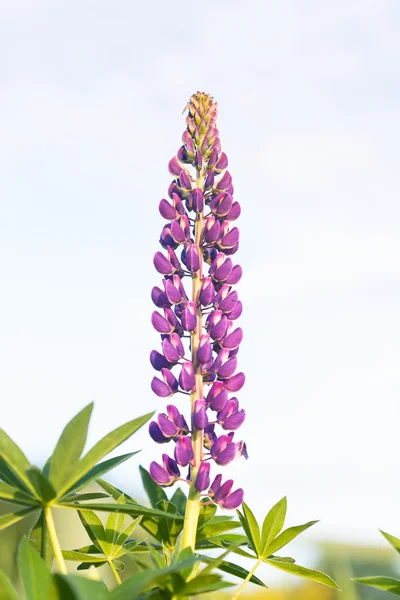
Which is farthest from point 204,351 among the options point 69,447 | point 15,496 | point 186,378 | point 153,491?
point 15,496

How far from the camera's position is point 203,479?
2.61 meters

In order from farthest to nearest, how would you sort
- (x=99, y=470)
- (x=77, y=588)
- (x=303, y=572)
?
1. (x=303, y=572)
2. (x=99, y=470)
3. (x=77, y=588)

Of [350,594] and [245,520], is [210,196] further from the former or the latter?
[350,594]

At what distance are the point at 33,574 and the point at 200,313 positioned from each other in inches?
53.6

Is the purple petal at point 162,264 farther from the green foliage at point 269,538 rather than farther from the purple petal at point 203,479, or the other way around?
the green foliage at point 269,538

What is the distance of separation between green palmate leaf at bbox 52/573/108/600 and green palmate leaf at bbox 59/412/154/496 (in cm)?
40

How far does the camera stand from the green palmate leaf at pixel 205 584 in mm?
1902

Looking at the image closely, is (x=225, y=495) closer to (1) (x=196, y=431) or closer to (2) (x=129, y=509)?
(1) (x=196, y=431)

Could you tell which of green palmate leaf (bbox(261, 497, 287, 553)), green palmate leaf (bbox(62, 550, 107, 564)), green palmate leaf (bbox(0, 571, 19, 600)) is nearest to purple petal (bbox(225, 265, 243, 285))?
green palmate leaf (bbox(261, 497, 287, 553))

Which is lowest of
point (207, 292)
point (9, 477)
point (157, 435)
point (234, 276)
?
point (9, 477)

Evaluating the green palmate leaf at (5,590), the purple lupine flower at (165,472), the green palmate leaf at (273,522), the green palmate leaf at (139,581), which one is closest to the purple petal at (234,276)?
the purple lupine flower at (165,472)

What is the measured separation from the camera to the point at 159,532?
2.68 m

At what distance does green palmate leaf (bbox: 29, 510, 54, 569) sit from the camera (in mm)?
2268

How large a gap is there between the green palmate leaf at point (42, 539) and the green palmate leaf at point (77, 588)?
418mm
